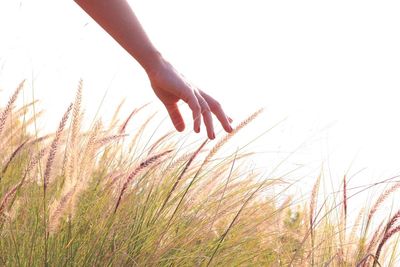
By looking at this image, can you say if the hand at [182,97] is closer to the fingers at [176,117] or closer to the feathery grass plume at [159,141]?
the fingers at [176,117]

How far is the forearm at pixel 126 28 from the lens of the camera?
70.6 inches

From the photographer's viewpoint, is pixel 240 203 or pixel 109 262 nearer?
pixel 109 262

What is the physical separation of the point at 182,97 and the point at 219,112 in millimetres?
A: 94

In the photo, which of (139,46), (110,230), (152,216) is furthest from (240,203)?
(139,46)

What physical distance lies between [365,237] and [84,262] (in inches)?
34.2

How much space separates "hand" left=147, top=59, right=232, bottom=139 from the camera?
5.40 ft

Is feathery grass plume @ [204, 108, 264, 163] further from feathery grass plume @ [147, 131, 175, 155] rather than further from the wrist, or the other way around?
feathery grass plume @ [147, 131, 175, 155]

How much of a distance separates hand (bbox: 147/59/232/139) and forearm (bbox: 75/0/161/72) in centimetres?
3

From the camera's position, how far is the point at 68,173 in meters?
1.61

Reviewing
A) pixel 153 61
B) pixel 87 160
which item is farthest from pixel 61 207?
pixel 153 61

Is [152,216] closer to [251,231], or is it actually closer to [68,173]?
[251,231]

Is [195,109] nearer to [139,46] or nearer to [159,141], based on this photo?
[139,46]

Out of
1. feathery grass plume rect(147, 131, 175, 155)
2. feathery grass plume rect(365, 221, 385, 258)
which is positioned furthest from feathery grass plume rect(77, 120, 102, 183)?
feathery grass plume rect(365, 221, 385, 258)

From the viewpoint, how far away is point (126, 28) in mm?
1810
